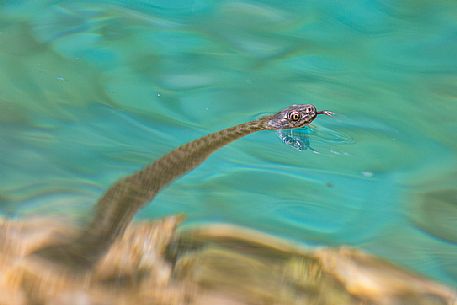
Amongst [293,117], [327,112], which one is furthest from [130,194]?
[327,112]

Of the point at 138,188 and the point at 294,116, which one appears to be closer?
the point at 138,188

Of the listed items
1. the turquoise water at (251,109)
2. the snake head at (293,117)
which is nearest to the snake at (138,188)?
the snake head at (293,117)

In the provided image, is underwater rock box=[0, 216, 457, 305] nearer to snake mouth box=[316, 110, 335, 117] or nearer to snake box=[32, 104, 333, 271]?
snake box=[32, 104, 333, 271]

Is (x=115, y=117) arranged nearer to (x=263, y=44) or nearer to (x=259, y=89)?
(x=259, y=89)

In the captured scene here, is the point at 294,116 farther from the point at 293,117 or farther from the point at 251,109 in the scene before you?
the point at 251,109

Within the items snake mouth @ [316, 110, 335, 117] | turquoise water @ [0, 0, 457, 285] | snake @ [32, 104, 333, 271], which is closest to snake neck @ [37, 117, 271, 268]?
snake @ [32, 104, 333, 271]

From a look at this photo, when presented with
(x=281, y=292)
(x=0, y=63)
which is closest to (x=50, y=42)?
(x=0, y=63)

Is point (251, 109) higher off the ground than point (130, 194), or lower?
lower
